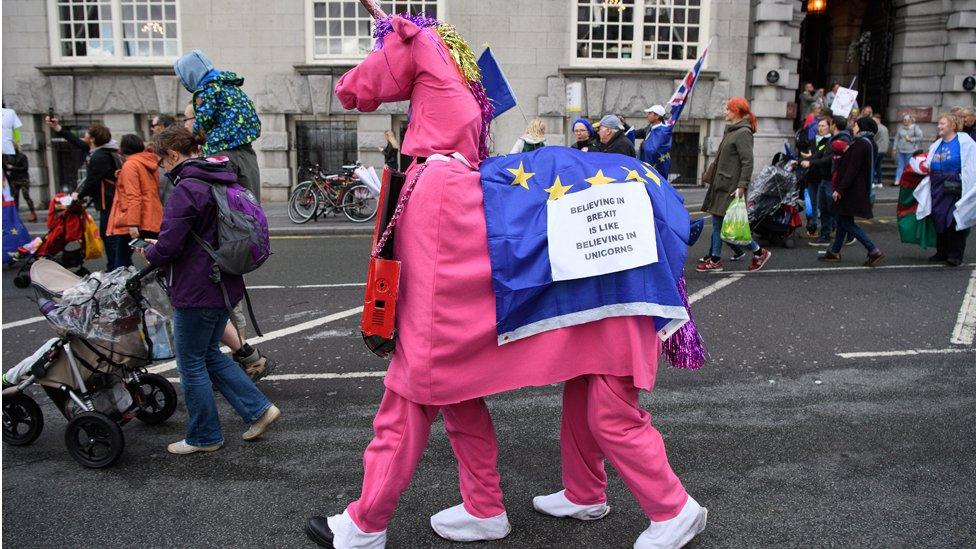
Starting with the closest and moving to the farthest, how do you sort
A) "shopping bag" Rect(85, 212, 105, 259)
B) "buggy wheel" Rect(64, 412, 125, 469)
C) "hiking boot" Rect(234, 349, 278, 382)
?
"buggy wheel" Rect(64, 412, 125, 469) → "hiking boot" Rect(234, 349, 278, 382) → "shopping bag" Rect(85, 212, 105, 259)

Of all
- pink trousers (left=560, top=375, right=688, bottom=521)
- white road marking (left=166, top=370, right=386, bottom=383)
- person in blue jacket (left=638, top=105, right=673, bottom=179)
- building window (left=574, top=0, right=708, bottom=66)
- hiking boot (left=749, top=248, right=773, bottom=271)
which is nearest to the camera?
pink trousers (left=560, top=375, right=688, bottom=521)

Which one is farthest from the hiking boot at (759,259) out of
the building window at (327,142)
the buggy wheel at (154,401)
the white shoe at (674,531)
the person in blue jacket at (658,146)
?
the building window at (327,142)

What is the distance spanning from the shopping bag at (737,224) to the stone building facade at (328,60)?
29.6ft

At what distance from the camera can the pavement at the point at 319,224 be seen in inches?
538

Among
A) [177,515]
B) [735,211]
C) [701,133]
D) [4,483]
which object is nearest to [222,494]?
[177,515]

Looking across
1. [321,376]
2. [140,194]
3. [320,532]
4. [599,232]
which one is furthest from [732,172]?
[320,532]

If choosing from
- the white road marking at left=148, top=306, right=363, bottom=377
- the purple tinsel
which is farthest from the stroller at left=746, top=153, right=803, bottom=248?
the purple tinsel

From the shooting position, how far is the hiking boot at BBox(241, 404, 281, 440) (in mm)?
4578

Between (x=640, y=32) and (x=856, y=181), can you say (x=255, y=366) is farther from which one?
(x=640, y=32)

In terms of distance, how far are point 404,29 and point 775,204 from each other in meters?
9.00

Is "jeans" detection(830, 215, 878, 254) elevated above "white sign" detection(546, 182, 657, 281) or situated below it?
below

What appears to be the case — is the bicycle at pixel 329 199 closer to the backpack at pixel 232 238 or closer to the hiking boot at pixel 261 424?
the hiking boot at pixel 261 424

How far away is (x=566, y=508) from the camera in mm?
3623

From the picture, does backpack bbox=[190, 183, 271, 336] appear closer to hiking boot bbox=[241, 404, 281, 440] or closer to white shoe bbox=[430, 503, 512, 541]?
hiking boot bbox=[241, 404, 281, 440]
